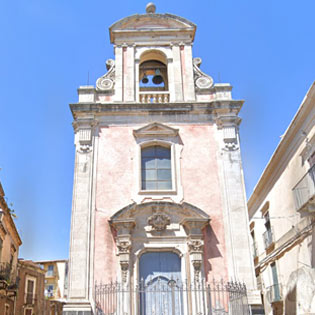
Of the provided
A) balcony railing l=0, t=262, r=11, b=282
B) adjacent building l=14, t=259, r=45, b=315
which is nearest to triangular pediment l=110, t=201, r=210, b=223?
balcony railing l=0, t=262, r=11, b=282

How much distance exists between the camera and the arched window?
41.6ft

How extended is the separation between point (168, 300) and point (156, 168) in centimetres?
391

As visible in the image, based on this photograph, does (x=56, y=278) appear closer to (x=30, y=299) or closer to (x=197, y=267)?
(x=30, y=299)

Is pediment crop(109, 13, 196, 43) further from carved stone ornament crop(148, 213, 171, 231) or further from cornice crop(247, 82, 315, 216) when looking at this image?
carved stone ornament crop(148, 213, 171, 231)

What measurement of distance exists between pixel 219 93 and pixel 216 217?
428 centimetres

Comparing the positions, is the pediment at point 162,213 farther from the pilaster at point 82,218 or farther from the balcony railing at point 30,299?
the balcony railing at point 30,299

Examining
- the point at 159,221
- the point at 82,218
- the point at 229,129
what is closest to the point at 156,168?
the point at 159,221

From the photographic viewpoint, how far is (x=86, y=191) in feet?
40.5

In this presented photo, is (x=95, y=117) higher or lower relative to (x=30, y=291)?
higher

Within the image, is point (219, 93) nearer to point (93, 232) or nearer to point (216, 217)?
point (216, 217)

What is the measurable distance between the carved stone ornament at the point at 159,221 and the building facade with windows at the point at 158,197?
29 mm

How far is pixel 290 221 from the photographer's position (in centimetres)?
1568

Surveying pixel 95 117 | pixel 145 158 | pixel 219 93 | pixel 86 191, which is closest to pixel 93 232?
Answer: pixel 86 191

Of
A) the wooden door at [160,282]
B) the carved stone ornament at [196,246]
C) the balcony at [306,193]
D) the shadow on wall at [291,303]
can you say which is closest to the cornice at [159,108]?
the balcony at [306,193]
